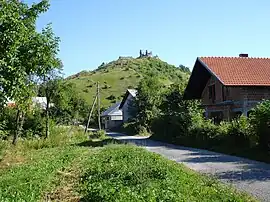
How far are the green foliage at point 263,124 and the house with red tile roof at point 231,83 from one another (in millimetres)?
10556

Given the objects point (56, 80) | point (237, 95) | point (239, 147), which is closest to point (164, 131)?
point (237, 95)

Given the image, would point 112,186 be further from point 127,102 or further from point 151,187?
point 127,102

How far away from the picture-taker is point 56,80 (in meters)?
37.8

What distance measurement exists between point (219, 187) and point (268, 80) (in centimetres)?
2199

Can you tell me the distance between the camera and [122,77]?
106250mm

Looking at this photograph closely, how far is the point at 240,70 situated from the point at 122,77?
247 ft

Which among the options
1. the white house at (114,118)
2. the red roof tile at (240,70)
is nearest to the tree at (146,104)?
the red roof tile at (240,70)

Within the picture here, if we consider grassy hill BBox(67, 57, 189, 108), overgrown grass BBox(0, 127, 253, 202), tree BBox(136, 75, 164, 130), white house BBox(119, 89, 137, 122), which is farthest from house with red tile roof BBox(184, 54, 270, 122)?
grassy hill BBox(67, 57, 189, 108)

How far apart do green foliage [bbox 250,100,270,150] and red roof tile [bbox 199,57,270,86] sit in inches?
440

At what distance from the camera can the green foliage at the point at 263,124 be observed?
17922mm

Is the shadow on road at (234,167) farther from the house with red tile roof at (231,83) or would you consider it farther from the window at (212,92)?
the window at (212,92)

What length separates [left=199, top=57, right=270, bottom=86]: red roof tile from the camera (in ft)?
99.1

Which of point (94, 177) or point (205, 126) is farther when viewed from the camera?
point (205, 126)

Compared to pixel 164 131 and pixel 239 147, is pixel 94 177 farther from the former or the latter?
pixel 164 131
